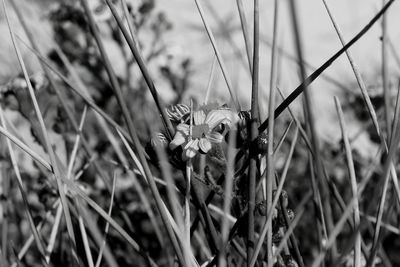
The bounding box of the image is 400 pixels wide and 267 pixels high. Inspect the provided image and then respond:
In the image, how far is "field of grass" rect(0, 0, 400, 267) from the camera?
633mm

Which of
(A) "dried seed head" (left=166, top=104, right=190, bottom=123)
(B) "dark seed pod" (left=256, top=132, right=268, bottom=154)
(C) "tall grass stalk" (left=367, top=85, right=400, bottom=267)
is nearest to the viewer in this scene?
(C) "tall grass stalk" (left=367, top=85, right=400, bottom=267)

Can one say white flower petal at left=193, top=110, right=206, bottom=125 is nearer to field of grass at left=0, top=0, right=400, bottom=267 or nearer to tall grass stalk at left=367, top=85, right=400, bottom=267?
field of grass at left=0, top=0, right=400, bottom=267

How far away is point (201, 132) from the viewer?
0.74m

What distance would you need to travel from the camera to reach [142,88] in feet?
6.32

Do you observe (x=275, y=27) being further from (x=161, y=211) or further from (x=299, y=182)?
(x=299, y=182)

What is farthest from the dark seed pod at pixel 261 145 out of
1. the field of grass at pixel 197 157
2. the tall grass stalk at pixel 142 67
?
the tall grass stalk at pixel 142 67

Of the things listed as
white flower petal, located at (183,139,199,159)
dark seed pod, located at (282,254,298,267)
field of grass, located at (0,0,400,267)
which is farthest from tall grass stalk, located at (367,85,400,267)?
white flower petal, located at (183,139,199,159)

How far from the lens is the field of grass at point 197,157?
633 millimetres

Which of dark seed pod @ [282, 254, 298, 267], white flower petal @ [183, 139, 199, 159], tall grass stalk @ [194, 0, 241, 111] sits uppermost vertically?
tall grass stalk @ [194, 0, 241, 111]

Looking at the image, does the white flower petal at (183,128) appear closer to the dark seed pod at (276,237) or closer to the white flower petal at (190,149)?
the white flower petal at (190,149)

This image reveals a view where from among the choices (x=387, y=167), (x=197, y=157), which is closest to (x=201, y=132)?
(x=387, y=167)

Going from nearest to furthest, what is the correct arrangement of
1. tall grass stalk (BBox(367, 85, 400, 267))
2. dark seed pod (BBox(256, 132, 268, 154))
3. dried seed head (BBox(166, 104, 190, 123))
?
tall grass stalk (BBox(367, 85, 400, 267)) < dark seed pod (BBox(256, 132, 268, 154)) < dried seed head (BBox(166, 104, 190, 123))

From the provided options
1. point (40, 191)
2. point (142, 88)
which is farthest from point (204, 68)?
point (40, 191)

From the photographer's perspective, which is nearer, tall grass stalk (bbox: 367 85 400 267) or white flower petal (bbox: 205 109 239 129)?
tall grass stalk (bbox: 367 85 400 267)
